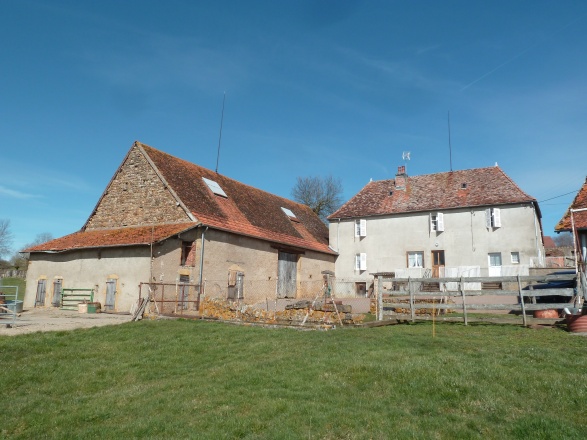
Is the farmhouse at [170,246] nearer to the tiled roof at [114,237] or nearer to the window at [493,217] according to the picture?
the tiled roof at [114,237]

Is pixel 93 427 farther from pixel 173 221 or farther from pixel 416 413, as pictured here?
pixel 173 221

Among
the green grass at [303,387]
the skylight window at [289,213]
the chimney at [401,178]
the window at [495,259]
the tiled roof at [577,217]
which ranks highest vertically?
the chimney at [401,178]

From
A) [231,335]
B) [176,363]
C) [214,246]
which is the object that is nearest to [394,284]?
[214,246]

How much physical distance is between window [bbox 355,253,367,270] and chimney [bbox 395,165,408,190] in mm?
6216

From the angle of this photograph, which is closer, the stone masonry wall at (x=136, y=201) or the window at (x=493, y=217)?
the stone masonry wall at (x=136, y=201)

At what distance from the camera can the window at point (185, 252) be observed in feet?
72.7

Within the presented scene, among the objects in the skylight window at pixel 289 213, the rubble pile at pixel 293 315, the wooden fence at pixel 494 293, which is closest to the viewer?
the wooden fence at pixel 494 293

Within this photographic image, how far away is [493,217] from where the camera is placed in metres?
28.6

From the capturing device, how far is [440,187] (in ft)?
106

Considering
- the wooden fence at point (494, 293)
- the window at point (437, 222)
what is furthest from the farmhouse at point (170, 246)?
the wooden fence at point (494, 293)

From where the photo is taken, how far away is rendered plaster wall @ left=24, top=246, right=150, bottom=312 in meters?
21.2

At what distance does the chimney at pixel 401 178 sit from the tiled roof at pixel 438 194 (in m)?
0.28

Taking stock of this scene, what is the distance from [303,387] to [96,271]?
18464mm

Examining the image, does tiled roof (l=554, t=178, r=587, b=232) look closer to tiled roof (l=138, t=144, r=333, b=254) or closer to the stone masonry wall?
tiled roof (l=138, t=144, r=333, b=254)
